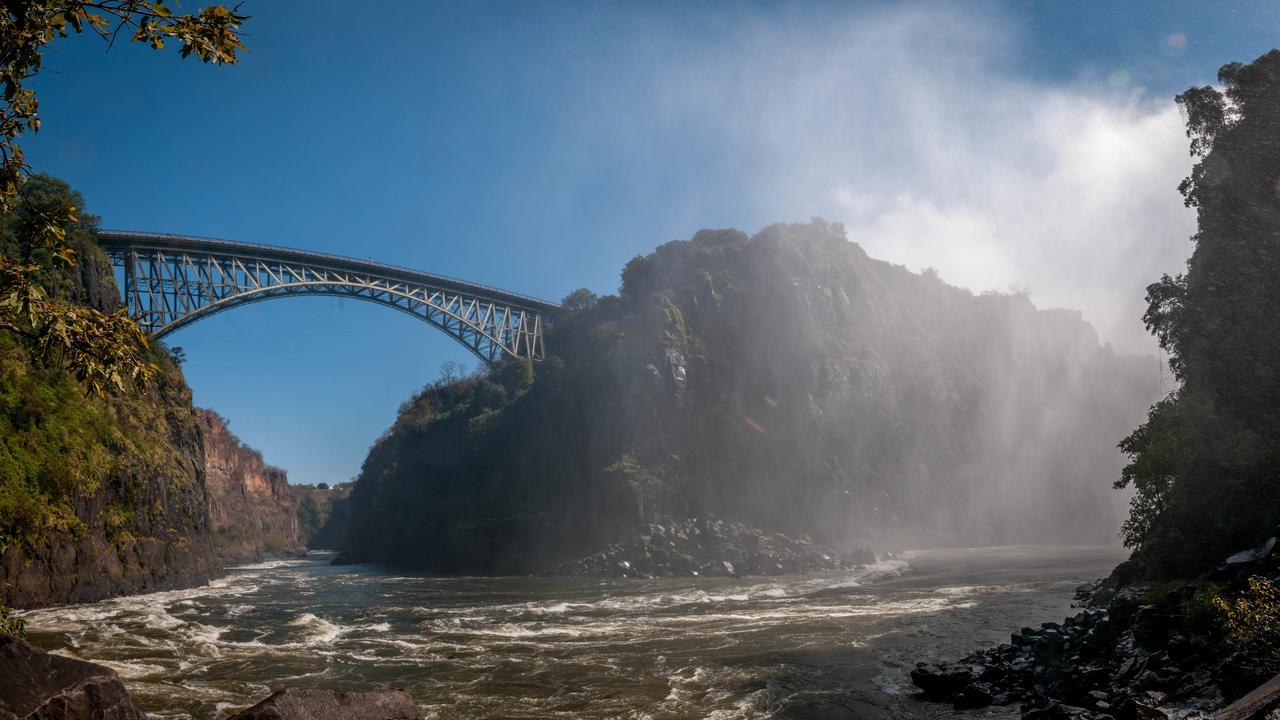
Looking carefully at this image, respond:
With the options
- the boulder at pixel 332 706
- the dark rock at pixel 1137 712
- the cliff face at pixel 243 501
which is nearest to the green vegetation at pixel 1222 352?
the dark rock at pixel 1137 712

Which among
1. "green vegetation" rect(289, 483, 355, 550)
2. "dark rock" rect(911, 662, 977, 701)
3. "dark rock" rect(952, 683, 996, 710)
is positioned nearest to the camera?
"dark rock" rect(952, 683, 996, 710)

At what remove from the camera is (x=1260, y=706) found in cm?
530

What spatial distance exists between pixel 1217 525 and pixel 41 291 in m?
20.8

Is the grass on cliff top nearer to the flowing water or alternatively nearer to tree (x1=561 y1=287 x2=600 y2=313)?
the flowing water

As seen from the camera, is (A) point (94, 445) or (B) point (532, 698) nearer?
(B) point (532, 698)

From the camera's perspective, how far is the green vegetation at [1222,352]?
15008mm

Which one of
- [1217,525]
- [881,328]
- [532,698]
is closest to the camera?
[532,698]

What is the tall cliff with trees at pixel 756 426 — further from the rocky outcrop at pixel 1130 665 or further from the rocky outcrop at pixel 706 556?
the rocky outcrop at pixel 1130 665

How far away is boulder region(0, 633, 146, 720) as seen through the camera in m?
6.95

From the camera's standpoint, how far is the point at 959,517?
7625 centimetres

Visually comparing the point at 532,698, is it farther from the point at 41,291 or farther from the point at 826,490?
the point at 826,490

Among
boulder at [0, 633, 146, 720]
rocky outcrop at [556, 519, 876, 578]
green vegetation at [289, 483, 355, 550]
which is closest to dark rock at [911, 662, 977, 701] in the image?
boulder at [0, 633, 146, 720]

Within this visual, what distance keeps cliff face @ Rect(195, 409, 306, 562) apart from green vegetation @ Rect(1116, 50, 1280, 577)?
83609mm

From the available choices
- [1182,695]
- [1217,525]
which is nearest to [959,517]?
[1217,525]
